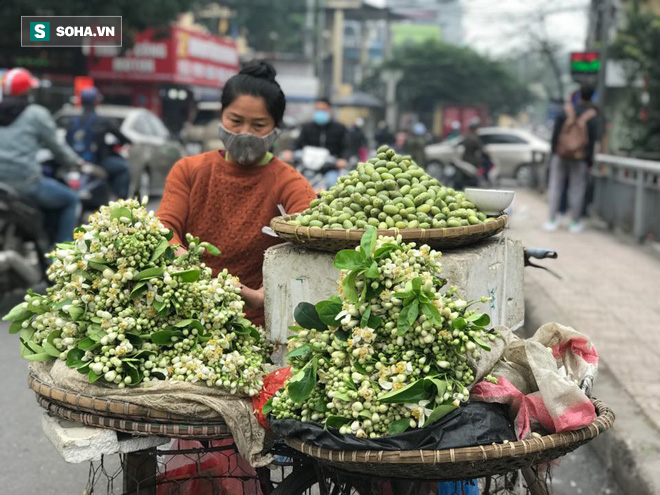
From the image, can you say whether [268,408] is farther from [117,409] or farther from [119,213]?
[119,213]

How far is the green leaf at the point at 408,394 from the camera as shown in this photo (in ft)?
7.49

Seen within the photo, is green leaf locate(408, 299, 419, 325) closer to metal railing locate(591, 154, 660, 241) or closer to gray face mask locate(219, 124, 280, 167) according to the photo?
gray face mask locate(219, 124, 280, 167)

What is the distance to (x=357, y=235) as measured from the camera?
8.94 ft

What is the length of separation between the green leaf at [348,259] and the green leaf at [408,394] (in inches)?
13.3

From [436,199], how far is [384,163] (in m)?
0.24

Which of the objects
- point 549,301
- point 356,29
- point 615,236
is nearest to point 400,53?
point 356,29

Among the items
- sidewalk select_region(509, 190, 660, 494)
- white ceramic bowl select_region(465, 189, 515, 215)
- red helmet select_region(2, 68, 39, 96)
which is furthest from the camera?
red helmet select_region(2, 68, 39, 96)

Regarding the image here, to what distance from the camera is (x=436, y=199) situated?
3.02 meters

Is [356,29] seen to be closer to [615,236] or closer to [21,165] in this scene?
[615,236]

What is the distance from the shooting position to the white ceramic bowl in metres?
3.17

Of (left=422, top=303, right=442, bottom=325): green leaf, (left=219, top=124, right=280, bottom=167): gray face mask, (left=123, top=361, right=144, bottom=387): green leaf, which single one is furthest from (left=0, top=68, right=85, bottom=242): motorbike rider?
(left=422, top=303, right=442, bottom=325): green leaf

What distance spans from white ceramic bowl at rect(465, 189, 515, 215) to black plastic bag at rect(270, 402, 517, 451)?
0.93 meters

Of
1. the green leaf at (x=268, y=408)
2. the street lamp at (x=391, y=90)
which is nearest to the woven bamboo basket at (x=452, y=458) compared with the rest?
the green leaf at (x=268, y=408)

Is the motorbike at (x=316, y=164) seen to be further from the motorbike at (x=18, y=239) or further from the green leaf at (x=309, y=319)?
the green leaf at (x=309, y=319)
